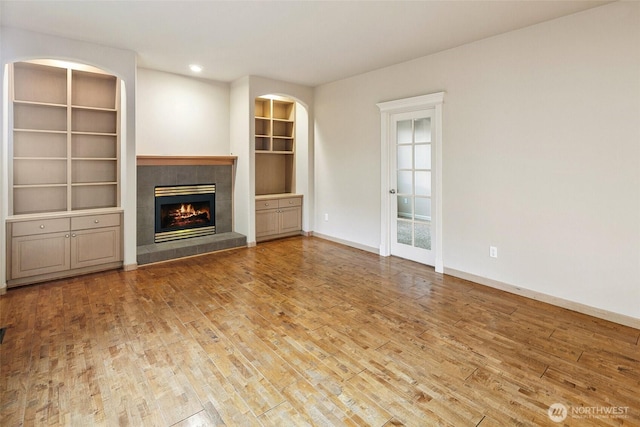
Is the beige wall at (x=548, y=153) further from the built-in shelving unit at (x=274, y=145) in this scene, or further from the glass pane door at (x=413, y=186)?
the built-in shelving unit at (x=274, y=145)

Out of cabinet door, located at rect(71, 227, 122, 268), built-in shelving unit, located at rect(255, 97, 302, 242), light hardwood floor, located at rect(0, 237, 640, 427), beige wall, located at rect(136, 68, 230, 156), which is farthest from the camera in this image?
built-in shelving unit, located at rect(255, 97, 302, 242)

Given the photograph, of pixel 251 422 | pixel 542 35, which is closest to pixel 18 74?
pixel 251 422

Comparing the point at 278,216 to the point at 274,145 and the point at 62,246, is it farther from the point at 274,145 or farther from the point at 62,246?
the point at 62,246

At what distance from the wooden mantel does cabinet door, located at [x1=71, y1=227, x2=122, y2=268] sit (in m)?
1.15

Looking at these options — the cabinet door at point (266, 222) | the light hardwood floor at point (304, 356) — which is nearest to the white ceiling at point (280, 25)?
the cabinet door at point (266, 222)

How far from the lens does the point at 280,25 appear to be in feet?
11.6

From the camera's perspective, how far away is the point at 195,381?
7.13 ft

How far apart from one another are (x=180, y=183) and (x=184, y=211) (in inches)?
18.6

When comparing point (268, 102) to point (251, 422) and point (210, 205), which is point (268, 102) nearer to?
point (210, 205)

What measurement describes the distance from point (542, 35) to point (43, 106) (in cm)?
573

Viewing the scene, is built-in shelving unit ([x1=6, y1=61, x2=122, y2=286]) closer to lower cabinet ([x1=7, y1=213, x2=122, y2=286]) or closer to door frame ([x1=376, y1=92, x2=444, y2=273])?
lower cabinet ([x1=7, y1=213, x2=122, y2=286])

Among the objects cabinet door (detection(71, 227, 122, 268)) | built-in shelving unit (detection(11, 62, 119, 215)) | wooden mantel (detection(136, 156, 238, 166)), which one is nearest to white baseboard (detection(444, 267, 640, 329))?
wooden mantel (detection(136, 156, 238, 166))

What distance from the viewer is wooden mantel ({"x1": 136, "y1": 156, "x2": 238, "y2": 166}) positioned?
5.04m

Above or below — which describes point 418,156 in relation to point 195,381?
above
